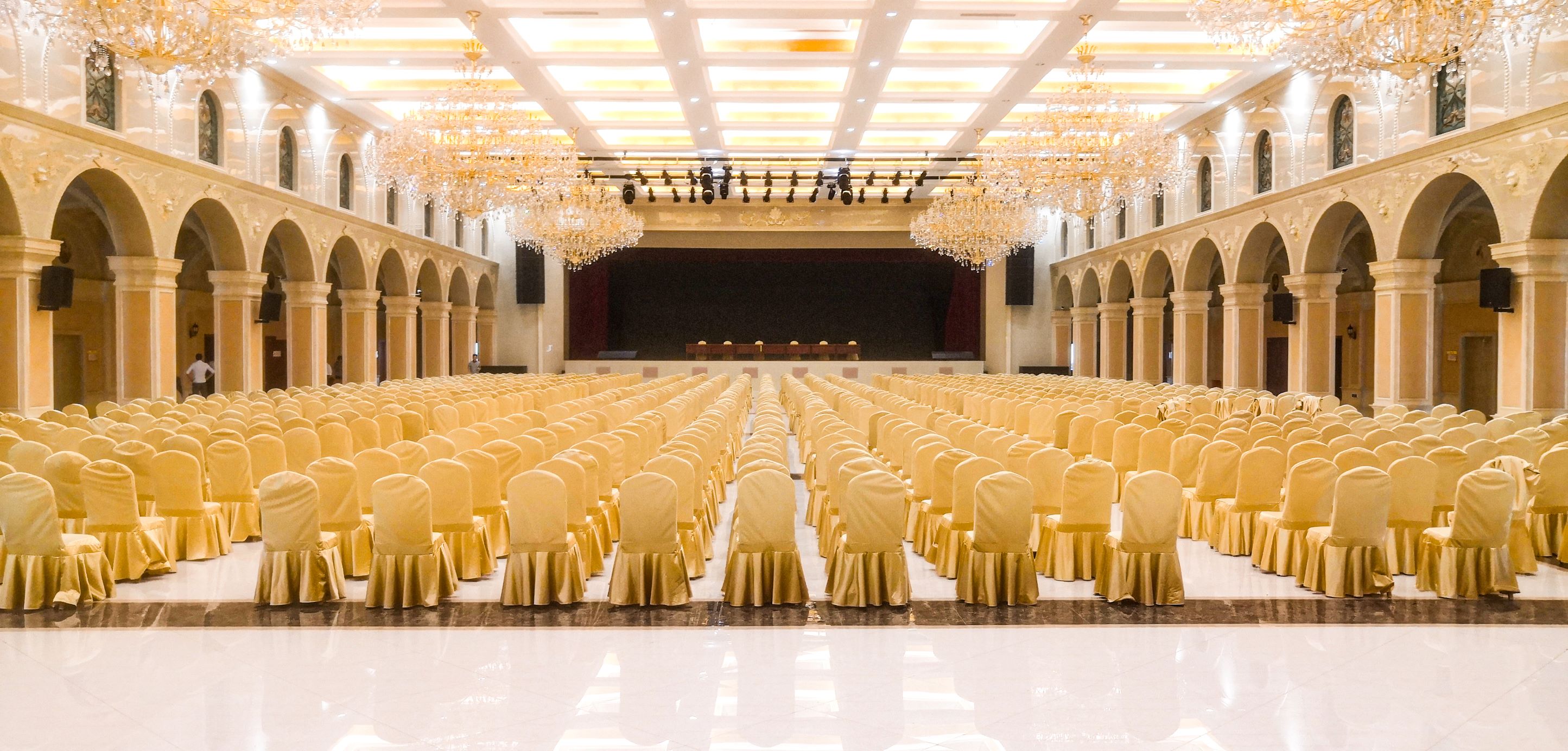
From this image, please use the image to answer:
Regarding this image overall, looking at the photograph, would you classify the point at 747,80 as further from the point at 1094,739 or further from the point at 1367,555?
the point at 1094,739

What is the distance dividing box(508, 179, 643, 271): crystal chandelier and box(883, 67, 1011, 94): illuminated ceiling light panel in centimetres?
611

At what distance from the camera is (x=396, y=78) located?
61.4 feet

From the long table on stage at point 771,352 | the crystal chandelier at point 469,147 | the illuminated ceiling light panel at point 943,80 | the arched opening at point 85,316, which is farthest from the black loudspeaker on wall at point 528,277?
the crystal chandelier at point 469,147

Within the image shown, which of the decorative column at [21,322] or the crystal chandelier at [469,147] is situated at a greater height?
the crystal chandelier at [469,147]

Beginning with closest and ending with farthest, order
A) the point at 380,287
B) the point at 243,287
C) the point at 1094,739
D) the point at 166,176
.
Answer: the point at 1094,739, the point at 166,176, the point at 243,287, the point at 380,287

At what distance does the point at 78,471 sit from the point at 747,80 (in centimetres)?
1417

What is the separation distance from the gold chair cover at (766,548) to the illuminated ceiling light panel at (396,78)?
1377 centimetres

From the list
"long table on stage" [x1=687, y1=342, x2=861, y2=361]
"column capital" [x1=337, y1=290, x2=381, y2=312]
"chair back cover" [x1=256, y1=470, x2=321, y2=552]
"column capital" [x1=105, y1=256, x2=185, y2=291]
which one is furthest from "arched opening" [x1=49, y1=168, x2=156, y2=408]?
"long table on stage" [x1=687, y1=342, x2=861, y2=361]

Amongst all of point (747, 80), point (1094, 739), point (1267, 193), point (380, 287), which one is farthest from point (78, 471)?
point (380, 287)

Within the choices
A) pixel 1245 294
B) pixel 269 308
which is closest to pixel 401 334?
pixel 269 308

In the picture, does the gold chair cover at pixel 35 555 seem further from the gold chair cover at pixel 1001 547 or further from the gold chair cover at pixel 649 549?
the gold chair cover at pixel 1001 547

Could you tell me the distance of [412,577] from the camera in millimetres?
5996

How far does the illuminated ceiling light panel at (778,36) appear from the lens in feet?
50.6

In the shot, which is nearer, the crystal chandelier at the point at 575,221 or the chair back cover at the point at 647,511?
the chair back cover at the point at 647,511
